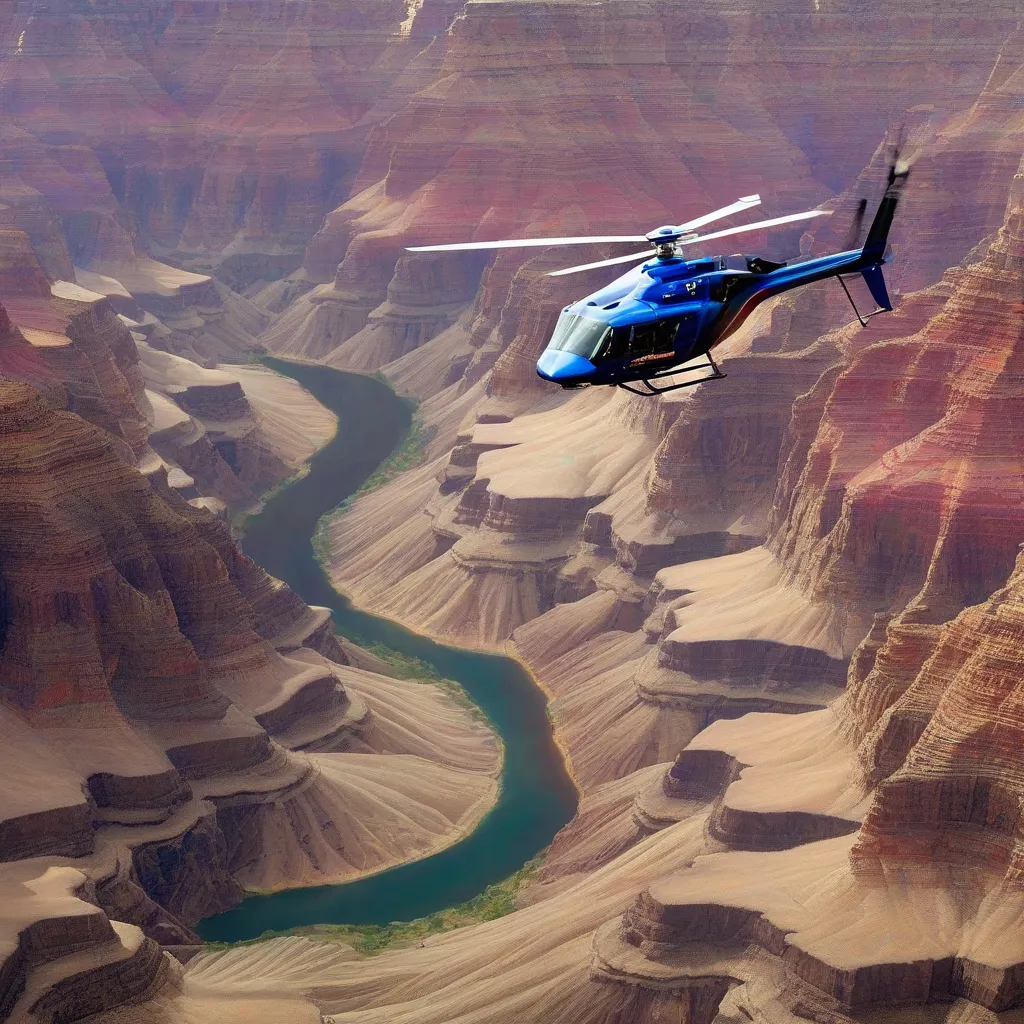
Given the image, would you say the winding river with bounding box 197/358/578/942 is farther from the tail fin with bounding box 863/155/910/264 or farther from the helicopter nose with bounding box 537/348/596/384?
the tail fin with bounding box 863/155/910/264

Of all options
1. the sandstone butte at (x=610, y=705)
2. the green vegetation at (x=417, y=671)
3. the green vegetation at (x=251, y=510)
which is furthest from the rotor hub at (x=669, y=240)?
the green vegetation at (x=251, y=510)

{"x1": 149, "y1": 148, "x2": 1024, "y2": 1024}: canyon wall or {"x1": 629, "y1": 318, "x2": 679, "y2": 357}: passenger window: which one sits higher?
{"x1": 629, "y1": 318, "x2": 679, "y2": 357}: passenger window

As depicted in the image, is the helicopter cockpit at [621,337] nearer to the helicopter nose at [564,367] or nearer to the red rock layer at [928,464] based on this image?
the helicopter nose at [564,367]

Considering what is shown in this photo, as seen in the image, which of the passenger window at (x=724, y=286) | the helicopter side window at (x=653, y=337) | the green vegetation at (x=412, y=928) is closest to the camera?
the helicopter side window at (x=653, y=337)

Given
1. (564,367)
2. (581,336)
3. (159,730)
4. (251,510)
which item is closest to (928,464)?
(159,730)

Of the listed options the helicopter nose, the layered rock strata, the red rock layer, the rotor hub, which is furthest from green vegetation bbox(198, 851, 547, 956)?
the rotor hub

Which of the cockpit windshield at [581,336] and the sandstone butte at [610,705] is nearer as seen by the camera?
the cockpit windshield at [581,336]

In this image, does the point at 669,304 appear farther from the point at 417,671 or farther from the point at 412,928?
the point at 417,671
